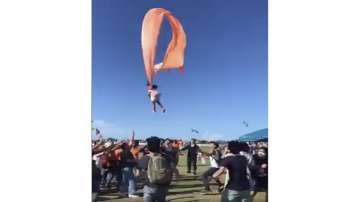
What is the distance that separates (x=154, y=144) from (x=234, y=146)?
2.70ft

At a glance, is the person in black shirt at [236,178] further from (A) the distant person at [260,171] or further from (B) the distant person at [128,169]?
(B) the distant person at [128,169]

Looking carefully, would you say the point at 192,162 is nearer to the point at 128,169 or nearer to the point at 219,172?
the point at 219,172

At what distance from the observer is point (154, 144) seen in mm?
5953

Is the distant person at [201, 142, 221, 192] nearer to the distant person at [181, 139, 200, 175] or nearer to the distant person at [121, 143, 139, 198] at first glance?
the distant person at [181, 139, 200, 175]

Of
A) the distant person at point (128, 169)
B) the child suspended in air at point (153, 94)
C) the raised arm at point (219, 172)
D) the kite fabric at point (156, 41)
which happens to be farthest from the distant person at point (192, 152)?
the kite fabric at point (156, 41)

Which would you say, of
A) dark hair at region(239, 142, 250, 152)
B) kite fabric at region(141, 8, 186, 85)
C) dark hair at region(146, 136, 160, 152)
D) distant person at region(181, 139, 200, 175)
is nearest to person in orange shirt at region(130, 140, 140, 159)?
dark hair at region(146, 136, 160, 152)

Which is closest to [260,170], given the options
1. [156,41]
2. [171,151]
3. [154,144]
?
[171,151]
